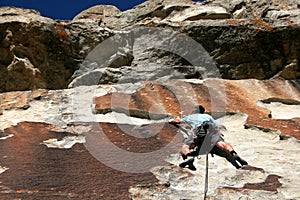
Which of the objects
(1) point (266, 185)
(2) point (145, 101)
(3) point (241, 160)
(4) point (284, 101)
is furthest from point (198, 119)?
(4) point (284, 101)

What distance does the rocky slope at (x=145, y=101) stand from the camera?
5324 mm

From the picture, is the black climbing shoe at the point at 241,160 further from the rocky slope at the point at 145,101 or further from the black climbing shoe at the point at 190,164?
the black climbing shoe at the point at 190,164

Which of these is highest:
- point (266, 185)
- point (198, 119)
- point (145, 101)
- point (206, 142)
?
point (198, 119)

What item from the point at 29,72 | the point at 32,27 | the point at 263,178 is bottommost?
the point at 263,178

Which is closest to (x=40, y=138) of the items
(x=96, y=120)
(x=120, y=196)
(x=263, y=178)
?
(x=96, y=120)

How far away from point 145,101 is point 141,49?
407 cm

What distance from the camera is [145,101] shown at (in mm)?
8680

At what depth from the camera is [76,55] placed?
1186 cm

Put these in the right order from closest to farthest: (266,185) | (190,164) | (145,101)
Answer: (266,185) < (190,164) < (145,101)

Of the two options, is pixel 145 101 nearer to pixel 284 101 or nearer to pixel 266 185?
pixel 284 101

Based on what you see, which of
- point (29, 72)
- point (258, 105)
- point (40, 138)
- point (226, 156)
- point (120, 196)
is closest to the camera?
point (120, 196)

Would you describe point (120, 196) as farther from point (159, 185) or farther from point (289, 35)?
point (289, 35)

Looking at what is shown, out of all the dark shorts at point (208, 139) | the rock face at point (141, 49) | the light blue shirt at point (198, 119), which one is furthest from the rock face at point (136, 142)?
the rock face at point (141, 49)

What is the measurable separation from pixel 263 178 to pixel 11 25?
8.46 metres
